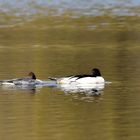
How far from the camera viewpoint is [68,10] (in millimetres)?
67438

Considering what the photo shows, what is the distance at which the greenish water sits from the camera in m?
19.0

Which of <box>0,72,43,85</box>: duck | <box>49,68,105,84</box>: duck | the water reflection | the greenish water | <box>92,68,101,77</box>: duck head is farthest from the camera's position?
<box>92,68,101,77</box>: duck head

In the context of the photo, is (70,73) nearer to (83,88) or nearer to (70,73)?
(70,73)

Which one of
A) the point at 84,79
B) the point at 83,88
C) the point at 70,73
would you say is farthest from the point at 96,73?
the point at 70,73

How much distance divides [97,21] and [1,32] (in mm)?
7709

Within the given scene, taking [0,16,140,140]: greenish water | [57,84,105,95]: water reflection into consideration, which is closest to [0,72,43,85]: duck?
[0,16,140,140]: greenish water

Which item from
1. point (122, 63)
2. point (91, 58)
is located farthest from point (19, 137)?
point (91, 58)

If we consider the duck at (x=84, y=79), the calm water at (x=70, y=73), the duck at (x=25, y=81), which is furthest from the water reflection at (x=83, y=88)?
the duck at (x=25, y=81)

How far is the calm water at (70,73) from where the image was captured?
19016mm

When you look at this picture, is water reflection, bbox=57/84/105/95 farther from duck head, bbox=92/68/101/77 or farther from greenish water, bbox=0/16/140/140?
duck head, bbox=92/68/101/77

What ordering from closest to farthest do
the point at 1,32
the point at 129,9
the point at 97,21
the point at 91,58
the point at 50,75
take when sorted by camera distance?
the point at 50,75 → the point at 91,58 → the point at 1,32 → the point at 97,21 → the point at 129,9

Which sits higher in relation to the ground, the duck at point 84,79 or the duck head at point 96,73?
the duck head at point 96,73

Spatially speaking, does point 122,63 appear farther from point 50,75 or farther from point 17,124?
point 17,124

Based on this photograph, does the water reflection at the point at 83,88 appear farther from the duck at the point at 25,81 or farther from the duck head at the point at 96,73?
the duck at the point at 25,81
